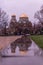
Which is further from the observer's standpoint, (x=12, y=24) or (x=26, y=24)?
(x=26, y=24)

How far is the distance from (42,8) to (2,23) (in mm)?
14527

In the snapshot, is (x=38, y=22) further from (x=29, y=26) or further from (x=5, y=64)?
(x=5, y=64)

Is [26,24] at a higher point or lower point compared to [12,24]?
lower

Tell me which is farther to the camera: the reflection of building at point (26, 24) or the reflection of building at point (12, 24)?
the reflection of building at point (26, 24)

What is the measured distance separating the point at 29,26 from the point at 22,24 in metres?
2.93

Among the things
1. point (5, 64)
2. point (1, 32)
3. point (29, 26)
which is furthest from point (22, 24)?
point (5, 64)

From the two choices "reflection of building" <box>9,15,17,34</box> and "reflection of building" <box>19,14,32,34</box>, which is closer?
"reflection of building" <box>9,15,17,34</box>

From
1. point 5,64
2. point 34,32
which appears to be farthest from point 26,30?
point 5,64

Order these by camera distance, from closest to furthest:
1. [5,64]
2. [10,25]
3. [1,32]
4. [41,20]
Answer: [5,64] → [1,32] → [41,20] → [10,25]

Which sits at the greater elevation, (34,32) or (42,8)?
(42,8)

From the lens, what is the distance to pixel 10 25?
7962 centimetres

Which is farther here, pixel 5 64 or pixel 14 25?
pixel 14 25

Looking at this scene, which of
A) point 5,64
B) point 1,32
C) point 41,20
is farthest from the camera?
point 41,20

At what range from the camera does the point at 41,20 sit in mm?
73562
